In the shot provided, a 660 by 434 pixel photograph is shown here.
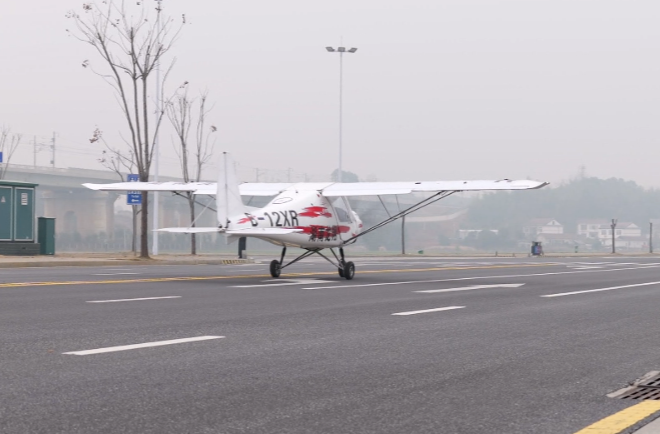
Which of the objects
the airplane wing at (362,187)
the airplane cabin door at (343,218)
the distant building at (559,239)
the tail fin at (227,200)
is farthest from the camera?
the distant building at (559,239)

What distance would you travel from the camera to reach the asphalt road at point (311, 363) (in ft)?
18.8

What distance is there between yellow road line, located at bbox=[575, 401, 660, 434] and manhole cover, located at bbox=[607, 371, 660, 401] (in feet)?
0.88

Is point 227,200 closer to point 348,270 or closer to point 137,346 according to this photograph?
point 348,270

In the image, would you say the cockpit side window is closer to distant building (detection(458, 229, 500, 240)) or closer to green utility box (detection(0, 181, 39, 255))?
green utility box (detection(0, 181, 39, 255))

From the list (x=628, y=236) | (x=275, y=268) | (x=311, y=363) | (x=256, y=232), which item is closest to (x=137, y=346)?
(x=311, y=363)

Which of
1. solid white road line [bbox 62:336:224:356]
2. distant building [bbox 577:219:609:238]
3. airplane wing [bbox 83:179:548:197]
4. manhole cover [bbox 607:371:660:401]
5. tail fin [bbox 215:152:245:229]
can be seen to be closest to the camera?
manhole cover [bbox 607:371:660:401]

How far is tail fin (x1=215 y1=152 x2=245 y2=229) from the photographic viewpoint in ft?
67.3

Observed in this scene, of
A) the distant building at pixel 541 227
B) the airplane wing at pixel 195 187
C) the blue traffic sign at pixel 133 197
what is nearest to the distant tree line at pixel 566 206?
the distant building at pixel 541 227

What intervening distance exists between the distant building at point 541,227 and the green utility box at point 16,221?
11770 cm

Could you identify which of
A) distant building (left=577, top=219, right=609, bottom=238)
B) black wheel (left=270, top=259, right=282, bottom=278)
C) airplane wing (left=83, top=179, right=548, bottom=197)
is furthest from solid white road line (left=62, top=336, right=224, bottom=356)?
distant building (left=577, top=219, right=609, bottom=238)

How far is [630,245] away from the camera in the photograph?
509 ft

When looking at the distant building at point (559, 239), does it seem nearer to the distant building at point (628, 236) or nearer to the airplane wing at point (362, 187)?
the distant building at point (628, 236)

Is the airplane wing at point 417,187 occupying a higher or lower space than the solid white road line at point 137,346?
higher

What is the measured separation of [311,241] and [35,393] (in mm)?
16178
